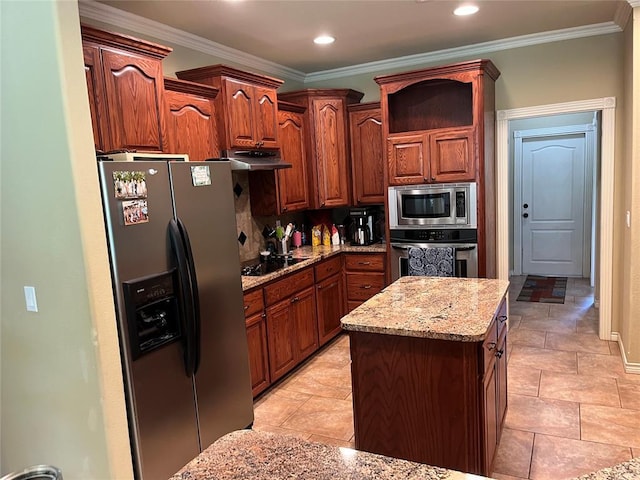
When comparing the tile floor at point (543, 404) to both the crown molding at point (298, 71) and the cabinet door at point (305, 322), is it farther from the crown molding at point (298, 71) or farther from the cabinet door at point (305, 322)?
the crown molding at point (298, 71)

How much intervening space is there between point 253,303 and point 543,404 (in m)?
2.06

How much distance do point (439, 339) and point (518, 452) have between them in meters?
1.17

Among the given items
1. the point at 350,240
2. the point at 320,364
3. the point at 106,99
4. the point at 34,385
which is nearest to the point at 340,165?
the point at 350,240

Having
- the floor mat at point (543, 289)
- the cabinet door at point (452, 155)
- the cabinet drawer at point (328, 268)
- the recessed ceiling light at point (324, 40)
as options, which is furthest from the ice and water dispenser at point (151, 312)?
the floor mat at point (543, 289)

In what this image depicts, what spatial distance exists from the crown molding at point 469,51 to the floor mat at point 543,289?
2.93m

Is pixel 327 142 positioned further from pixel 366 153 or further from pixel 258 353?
pixel 258 353

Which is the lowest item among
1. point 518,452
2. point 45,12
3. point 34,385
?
point 518,452

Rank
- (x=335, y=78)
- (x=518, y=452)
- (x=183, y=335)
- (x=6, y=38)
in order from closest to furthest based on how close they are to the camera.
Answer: (x=6, y=38)
(x=183, y=335)
(x=518, y=452)
(x=335, y=78)

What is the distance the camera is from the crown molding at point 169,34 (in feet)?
9.52

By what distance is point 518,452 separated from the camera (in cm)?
264

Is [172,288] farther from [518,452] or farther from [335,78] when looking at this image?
[335,78]

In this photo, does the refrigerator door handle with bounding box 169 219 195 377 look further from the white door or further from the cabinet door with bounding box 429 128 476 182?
the white door

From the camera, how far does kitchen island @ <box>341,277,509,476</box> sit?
2002 millimetres

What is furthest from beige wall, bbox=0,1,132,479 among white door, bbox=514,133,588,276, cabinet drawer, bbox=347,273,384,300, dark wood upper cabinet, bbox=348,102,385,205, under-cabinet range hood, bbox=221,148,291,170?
white door, bbox=514,133,588,276
